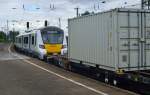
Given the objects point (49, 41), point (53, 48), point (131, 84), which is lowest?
point (131, 84)

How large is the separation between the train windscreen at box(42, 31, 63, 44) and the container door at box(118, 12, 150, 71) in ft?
63.5

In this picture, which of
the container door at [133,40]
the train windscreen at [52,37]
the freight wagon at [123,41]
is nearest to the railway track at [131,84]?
the freight wagon at [123,41]

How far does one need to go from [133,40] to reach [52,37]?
19830 mm

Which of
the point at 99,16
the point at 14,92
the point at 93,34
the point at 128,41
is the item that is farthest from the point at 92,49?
the point at 14,92

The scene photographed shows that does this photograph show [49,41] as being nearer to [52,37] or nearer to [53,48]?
[52,37]

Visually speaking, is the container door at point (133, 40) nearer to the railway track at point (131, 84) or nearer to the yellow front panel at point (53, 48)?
the railway track at point (131, 84)

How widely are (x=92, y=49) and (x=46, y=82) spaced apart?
107 inches

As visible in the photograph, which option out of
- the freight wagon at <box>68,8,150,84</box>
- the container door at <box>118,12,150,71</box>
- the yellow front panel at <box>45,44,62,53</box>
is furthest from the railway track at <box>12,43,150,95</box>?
the yellow front panel at <box>45,44,62,53</box>

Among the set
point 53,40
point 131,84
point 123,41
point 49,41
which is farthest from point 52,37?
point 123,41

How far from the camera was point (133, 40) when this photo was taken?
1695 centimetres

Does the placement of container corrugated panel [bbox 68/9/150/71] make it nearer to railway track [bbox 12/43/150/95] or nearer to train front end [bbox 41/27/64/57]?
railway track [bbox 12/43/150/95]

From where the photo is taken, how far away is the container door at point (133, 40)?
16.8m

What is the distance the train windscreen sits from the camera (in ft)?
119

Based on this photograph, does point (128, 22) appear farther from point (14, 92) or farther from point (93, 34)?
point (14, 92)
